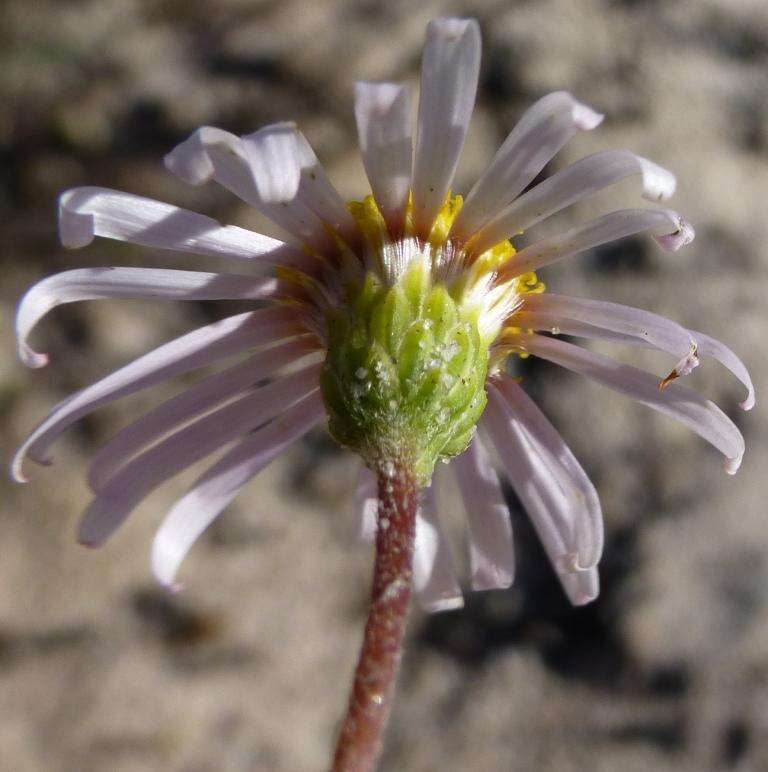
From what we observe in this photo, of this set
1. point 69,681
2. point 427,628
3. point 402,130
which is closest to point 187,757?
point 69,681

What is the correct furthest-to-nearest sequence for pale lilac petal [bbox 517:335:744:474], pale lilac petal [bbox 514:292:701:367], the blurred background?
the blurred background < pale lilac petal [bbox 517:335:744:474] < pale lilac petal [bbox 514:292:701:367]

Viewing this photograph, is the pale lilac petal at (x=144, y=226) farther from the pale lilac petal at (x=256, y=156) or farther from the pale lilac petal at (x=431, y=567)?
the pale lilac petal at (x=431, y=567)

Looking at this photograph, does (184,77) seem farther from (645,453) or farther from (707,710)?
(707,710)

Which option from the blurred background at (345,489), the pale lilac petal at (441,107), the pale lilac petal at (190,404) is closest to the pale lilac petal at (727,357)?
the pale lilac petal at (441,107)

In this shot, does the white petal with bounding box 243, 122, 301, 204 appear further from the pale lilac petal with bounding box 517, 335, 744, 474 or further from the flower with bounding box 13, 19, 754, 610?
the pale lilac petal with bounding box 517, 335, 744, 474

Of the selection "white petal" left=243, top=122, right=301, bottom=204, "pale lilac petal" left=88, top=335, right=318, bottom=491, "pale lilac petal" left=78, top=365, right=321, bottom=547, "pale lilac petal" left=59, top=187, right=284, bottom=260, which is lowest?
"pale lilac petal" left=78, top=365, right=321, bottom=547

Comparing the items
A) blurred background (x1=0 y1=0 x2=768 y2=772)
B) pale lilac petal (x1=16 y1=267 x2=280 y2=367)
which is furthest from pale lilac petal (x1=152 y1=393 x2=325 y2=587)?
blurred background (x1=0 y1=0 x2=768 y2=772)
